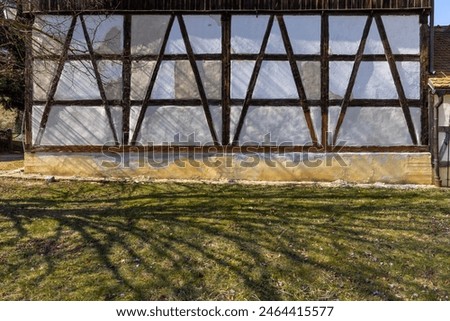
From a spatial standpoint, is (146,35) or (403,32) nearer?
(403,32)

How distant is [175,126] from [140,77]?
147cm

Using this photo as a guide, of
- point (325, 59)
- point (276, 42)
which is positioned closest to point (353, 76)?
point (325, 59)

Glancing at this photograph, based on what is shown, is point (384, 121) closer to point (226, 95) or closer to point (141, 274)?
point (226, 95)

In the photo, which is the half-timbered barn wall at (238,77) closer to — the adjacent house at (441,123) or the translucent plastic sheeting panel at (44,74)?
the translucent plastic sheeting panel at (44,74)

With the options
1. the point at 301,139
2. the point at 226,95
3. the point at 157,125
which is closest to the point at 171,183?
the point at 157,125

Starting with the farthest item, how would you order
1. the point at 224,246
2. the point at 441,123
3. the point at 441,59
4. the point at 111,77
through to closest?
the point at 441,59, the point at 111,77, the point at 441,123, the point at 224,246

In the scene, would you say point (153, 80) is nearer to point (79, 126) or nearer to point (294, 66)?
point (79, 126)

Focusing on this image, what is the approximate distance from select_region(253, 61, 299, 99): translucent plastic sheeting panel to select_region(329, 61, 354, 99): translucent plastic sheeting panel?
897 millimetres

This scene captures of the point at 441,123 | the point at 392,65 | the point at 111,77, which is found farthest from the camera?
the point at 111,77

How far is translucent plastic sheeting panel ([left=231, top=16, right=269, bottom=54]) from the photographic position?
978 cm

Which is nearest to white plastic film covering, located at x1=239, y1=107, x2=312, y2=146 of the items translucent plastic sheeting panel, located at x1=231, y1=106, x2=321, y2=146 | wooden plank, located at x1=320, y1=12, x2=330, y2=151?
translucent plastic sheeting panel, located at x1=231, y1=106, x2=321, y2=146

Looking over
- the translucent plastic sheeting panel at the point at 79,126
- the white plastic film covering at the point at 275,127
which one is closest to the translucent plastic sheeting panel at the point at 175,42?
the translucent plastic sheeting panel at the point at 79,126

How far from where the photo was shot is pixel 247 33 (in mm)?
9797

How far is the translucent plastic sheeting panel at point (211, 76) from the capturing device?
9.84 m
